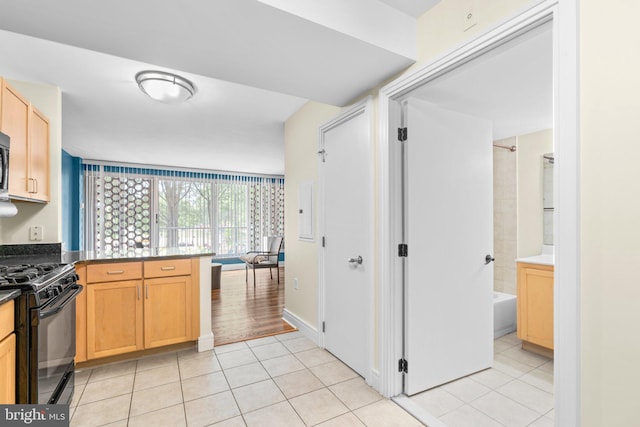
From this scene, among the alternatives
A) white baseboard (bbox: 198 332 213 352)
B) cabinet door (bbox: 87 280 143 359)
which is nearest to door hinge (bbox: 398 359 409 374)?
white baseboard (bbox: 198 332 213 352)

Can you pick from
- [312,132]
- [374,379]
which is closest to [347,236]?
[374,379]

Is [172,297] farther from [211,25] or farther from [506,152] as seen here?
[506,152]

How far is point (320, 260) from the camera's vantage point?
2.87m

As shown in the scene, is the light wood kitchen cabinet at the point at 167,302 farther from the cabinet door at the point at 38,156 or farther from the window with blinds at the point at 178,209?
the window with blinds at the point at 178,209

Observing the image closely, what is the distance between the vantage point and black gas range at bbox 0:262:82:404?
143 centimetres

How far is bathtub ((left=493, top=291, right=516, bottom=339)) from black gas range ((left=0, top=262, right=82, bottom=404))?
3604 millimetres

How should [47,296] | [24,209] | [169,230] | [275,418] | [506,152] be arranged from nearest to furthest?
[47,296] < [275,418] < [24,209] < [506,152] < [169,230]

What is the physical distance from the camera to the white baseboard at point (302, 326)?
2.96m

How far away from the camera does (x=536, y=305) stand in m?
2.71

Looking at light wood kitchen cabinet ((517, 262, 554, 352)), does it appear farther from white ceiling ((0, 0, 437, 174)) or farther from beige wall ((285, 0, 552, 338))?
white ceiling ((0, 0, 437, 174))

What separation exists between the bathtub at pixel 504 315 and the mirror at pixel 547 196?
2.48 ft

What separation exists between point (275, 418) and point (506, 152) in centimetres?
376

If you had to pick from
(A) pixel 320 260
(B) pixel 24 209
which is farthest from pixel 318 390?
(B) pixel 24 209

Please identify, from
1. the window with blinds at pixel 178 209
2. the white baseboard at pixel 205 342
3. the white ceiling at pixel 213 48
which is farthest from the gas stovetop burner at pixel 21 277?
the window with blinds at pixel 178 209
